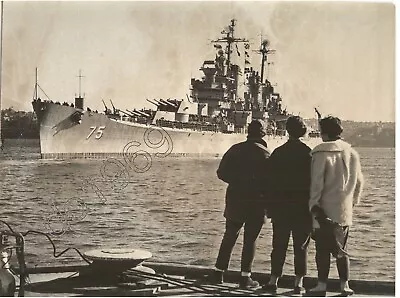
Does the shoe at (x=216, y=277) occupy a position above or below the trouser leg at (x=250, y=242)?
below

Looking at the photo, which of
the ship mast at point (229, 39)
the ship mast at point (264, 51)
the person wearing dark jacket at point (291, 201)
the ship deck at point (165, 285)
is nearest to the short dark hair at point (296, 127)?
the person wearing dark jacket at point (291, 201)

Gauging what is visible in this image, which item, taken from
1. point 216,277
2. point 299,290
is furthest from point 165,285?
point 299,290

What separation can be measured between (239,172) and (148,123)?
32 cm

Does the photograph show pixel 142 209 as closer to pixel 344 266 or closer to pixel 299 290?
pixel 299 290

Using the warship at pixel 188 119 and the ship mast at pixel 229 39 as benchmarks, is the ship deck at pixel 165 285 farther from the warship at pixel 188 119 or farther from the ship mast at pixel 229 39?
the ship mast at pixel 229 39

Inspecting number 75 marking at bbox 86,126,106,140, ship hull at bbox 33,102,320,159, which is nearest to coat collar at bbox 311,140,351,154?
ship hull at bbox 33,102,320,159

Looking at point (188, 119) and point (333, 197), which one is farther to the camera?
point (188, 119)

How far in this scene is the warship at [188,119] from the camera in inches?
74.2

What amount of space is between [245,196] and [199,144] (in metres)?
0.22

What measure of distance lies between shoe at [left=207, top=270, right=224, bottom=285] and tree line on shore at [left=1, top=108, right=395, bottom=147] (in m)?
0.53

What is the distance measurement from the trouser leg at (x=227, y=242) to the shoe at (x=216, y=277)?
0.06ft

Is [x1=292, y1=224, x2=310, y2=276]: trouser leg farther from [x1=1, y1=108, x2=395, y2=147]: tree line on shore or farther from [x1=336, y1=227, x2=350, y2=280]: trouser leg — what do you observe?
[x1=1, y1=108, x2=395, y2=147]: tree line on shore

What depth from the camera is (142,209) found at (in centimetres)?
188

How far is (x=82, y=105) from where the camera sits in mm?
1883
